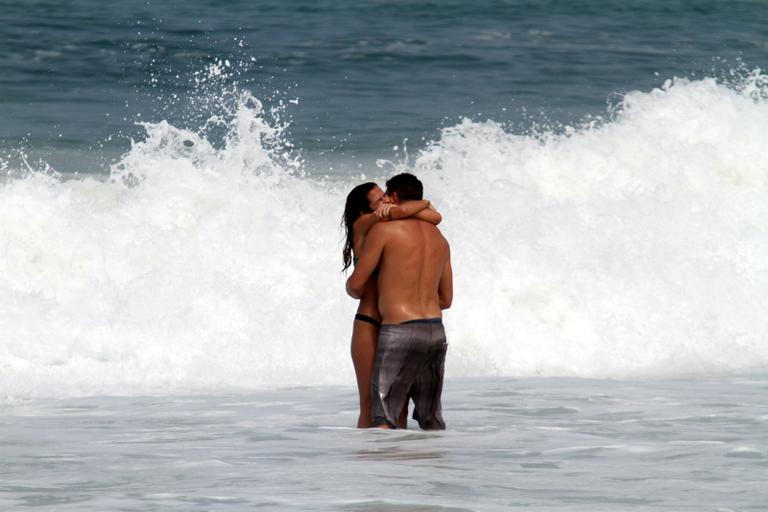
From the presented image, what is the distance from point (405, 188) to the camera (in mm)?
6379

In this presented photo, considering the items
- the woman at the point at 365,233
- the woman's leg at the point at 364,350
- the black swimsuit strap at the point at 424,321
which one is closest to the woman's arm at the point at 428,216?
the woman at the point at 365,233

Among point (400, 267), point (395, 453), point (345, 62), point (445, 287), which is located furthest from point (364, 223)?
point (345, 62)

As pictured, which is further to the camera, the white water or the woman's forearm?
the white water

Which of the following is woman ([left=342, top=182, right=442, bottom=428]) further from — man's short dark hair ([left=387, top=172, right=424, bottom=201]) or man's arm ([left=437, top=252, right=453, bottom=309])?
man's arm ([left=437, top=252, right=453, bottom=309])

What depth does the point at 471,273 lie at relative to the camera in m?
11.3

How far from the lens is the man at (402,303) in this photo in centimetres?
636

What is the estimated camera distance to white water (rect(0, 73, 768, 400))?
31.9 ft

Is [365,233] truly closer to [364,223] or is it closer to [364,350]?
[364,223]

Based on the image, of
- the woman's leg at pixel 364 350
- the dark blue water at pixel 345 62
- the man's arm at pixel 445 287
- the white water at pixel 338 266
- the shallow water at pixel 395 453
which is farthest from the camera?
the dark blue water at pixel 345 62

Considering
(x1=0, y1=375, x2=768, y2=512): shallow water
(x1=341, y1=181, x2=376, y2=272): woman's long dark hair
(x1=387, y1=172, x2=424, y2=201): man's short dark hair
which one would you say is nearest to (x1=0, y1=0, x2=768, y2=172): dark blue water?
(x1=0, y1=375, x2=768, y2=512): shallow water

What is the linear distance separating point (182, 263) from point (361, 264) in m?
5.47

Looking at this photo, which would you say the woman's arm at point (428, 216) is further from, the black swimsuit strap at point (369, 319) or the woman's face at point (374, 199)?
the black swimsuit strap at point (369, 319)

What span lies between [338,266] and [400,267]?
207 inches

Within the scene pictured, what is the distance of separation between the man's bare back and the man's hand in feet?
0.14
